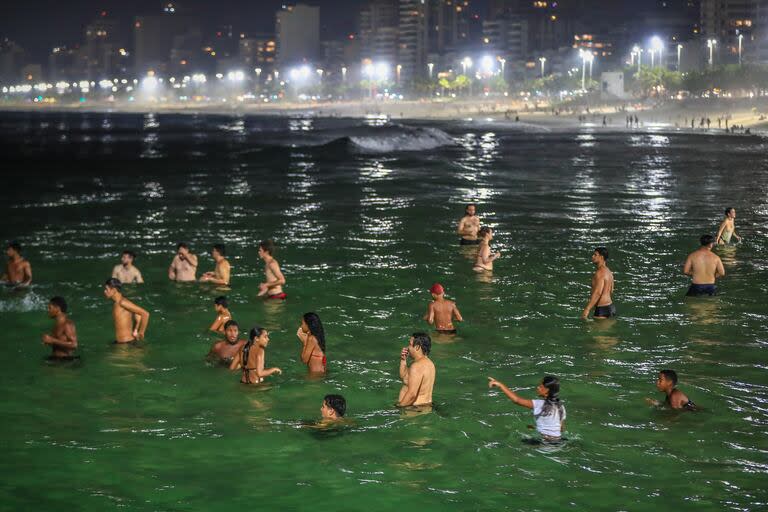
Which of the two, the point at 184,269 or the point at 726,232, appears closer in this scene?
the point at 184,269

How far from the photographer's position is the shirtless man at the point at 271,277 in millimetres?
18438

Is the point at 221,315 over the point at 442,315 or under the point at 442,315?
over

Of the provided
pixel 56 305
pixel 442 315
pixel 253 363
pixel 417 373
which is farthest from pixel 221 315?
pixel 417 373

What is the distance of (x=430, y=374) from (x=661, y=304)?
8760 mm

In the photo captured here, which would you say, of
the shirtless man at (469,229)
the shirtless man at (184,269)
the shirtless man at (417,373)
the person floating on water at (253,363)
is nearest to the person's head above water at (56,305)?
the person floating on water at (253,363)

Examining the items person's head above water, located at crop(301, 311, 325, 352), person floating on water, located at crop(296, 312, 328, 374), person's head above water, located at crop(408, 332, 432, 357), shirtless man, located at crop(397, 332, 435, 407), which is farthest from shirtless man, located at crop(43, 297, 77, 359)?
person's head above water, located at crop(408, 332, 432, 357)

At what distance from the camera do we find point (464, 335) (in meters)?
17.6

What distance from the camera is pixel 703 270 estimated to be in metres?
19.7

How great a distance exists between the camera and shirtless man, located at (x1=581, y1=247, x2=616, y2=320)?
16922 mm

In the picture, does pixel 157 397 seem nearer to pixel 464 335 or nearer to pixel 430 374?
pixel 430 374

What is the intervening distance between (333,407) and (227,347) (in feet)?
12.1

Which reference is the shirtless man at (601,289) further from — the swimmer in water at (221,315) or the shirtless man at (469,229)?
the shirtless man at (469,229)

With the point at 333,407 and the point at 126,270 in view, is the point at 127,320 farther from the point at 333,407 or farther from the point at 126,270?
the point at 333,407

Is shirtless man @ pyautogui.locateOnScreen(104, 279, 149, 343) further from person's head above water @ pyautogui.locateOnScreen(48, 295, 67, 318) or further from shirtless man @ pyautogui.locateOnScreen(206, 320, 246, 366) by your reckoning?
shirtless man @ pyautogui.locateOnScreen(206, 320, 246, 366)
